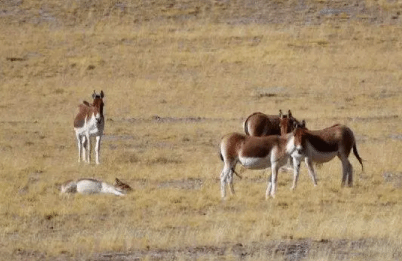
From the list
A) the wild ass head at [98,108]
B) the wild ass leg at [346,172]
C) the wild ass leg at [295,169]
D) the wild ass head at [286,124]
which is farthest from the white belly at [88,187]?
the wild ass head at [98,108]

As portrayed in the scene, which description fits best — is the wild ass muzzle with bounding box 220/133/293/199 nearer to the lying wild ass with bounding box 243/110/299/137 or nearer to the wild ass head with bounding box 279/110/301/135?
the wild ass head with bounding box 279/110/301/135

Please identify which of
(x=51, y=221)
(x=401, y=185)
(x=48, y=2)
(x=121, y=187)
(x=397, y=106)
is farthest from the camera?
(x=48, y=2)

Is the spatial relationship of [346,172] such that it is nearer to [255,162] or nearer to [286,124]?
[286,124]

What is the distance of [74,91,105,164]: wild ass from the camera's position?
24812 millimetres

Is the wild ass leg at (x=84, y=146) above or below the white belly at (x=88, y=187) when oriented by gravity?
above

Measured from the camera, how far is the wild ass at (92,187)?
1967 centimetres

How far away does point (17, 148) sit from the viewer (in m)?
28.4

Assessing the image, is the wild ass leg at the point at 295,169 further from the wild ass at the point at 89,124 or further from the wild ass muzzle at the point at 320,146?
the wild ass at the point at 89,124

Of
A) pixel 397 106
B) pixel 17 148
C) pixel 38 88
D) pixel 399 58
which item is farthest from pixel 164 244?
pixel 399 58

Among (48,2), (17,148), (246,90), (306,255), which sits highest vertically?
(48,2)

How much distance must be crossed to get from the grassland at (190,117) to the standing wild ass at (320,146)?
0.36 meters

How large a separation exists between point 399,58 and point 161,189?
26122 millimetres

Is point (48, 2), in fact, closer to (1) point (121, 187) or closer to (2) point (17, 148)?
(2) point (17, 148)

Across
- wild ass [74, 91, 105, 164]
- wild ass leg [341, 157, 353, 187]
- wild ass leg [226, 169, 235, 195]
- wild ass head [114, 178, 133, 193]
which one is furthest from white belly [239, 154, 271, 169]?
wild ass [74, 91, 105, 164]
